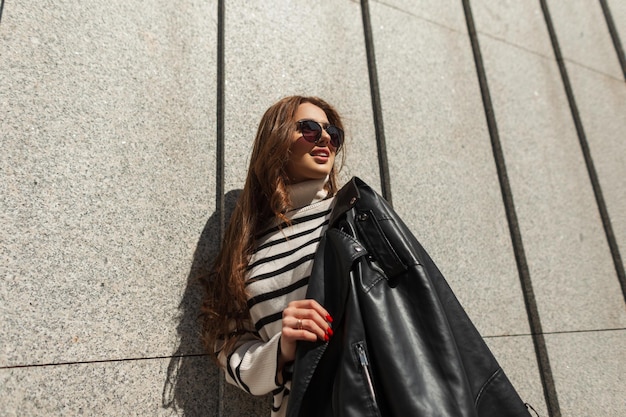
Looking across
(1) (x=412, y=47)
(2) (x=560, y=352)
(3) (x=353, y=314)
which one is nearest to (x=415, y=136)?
(1) (x=412, y=47)

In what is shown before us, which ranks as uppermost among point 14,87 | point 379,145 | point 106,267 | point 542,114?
point 542,114

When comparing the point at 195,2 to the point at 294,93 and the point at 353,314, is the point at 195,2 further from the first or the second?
the point at 353,314

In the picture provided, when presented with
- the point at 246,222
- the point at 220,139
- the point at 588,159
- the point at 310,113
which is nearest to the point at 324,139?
the point at 310,113

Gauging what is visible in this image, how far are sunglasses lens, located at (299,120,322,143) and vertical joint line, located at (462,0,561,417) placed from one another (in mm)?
2187

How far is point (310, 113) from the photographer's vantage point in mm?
2562

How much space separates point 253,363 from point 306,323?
468 millimetres

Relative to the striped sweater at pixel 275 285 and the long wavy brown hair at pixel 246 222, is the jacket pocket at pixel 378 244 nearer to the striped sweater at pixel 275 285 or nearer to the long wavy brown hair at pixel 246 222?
the striped sweater at pixel 275 285

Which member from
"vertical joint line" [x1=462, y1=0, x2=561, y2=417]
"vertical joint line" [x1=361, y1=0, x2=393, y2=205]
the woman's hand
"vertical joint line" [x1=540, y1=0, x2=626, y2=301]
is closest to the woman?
the woman's hand

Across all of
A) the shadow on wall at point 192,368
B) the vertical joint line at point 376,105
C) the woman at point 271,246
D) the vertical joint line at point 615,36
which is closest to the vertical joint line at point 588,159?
the vertical joint line at point 615,36

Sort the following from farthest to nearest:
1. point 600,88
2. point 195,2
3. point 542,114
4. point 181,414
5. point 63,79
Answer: point 600,88 → point 542,114 → point 195,2 → point 63,79 → point 181,414

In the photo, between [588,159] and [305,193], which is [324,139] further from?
[588,159]

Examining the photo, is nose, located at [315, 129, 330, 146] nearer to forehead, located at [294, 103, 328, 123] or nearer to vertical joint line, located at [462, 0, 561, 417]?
forehead, located at [294, 103, 328, 123]

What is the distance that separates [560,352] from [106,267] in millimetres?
3228

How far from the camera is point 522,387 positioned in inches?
130
